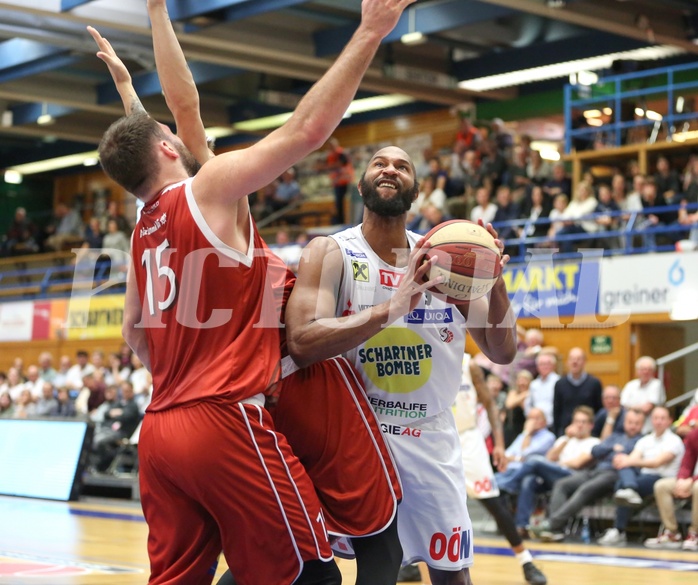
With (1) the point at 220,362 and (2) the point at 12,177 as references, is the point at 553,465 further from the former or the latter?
(2) the point at 12,177

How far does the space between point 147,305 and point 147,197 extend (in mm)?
356

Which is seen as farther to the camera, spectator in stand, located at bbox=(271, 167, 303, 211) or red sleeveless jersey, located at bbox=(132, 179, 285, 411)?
spectator in stand, located at bbox=(271, 167, 303, 211)

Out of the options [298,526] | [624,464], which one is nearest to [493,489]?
[624,464]

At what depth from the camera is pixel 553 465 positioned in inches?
450

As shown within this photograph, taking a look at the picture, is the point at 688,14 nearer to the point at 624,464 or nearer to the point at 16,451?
the point at 624,464

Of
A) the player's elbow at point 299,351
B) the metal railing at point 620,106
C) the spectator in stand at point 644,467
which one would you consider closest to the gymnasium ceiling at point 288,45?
the metal railing at point 620,106

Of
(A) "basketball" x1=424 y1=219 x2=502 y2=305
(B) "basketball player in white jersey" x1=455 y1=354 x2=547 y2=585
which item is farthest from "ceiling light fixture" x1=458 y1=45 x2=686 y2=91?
(A) "basketball" x1=424 y1=219 x2=502 y2=305

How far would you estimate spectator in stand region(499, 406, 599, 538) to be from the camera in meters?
11.3

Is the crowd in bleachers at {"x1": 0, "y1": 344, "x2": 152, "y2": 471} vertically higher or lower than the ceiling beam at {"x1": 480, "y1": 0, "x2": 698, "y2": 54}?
lower

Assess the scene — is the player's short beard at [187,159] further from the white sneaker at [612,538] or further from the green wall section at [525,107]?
the green wall section at [525,107]

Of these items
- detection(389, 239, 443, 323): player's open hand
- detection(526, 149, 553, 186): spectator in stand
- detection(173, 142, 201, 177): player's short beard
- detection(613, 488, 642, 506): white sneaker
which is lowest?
detection(613, 488, 642, 506): white sneaker

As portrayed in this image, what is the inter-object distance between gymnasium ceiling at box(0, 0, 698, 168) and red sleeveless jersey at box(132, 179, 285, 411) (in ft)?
45.8

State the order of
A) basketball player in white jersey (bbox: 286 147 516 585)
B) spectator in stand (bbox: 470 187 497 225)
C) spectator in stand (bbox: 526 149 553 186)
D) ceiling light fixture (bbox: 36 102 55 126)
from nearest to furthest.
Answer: basketball player in white jersey (bbox: 286 147 516 585), spectator in stand (bbox: 470 187 497 225), spectator in stand (bbox: 526 149 553 186), ceiling light fixture (bbox: 36 102 55 126)

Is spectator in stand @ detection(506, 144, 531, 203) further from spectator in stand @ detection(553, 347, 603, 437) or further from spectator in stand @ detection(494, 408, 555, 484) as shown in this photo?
spectator in stand @ detection(494, 408, 555, 484)
